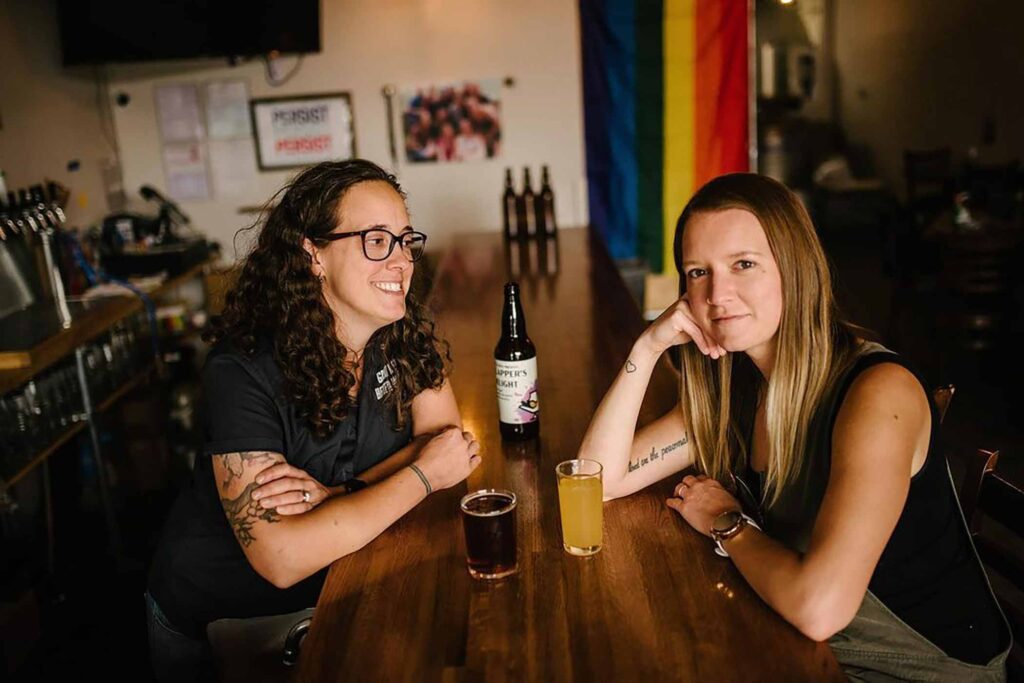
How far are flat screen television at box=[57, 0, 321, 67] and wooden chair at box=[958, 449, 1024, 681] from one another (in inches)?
145

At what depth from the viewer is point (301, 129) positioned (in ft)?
16.1

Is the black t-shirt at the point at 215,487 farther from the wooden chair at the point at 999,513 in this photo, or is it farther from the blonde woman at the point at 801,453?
the wooden chair at the point at 999,513

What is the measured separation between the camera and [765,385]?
62.9 inches

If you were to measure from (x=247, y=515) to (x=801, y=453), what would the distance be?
0.88 meters

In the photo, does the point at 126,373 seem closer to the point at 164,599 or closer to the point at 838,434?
the point at 164,599

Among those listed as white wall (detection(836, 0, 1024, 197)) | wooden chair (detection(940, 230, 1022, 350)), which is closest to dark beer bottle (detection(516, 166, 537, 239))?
wooden chair (detection(940, 230, 1022, 350))

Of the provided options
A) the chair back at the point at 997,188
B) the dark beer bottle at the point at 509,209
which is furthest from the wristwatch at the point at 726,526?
the chair back at the point at 997,188

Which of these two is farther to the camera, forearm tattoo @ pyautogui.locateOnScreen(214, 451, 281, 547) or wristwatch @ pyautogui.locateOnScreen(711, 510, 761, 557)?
forearm tattoo @ pyautogui.locateOnScreen(214, 451, 281, 547)

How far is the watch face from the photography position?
51.9 inches

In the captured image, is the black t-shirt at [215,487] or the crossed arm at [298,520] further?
the black t-shirt at [215,487]

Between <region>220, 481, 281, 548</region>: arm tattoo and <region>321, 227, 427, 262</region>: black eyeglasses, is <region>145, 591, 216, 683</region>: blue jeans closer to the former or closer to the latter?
<region>220, 481, 281, 548</region>: arm tattoo

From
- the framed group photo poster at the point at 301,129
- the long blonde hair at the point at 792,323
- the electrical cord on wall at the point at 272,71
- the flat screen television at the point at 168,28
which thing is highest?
the flat screen television at the point at 168,28

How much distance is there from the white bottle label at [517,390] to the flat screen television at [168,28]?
307cm

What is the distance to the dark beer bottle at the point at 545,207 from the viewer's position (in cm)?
429
